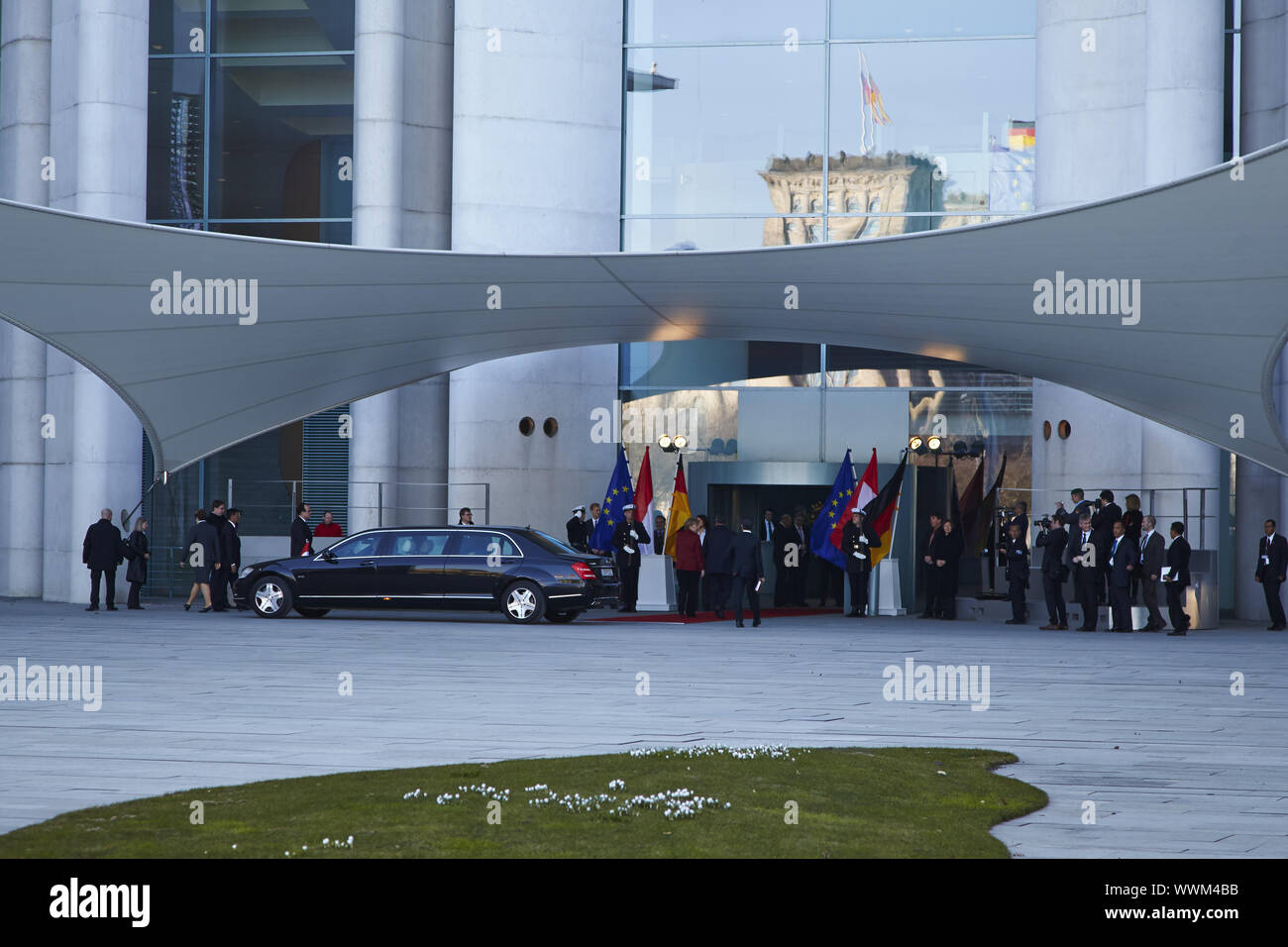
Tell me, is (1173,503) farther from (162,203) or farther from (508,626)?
(162,203)

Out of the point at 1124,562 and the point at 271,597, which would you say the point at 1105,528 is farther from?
the point at 271,597

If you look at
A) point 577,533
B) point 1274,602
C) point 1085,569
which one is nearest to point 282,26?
point 577,533

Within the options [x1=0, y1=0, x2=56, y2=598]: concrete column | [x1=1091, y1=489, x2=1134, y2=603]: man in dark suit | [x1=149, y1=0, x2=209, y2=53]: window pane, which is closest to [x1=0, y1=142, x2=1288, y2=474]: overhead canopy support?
[x1=1091, y1=489, x2=1134, y2=603]: man in dark suit

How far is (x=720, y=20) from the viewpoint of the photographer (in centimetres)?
2675

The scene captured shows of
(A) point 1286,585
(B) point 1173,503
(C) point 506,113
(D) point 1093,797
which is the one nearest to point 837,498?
(B) point 1173,503

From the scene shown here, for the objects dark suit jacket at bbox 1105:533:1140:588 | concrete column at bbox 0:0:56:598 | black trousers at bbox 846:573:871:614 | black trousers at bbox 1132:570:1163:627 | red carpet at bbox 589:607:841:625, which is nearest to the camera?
dark suit jacket at bbox 1105:533:1140:588

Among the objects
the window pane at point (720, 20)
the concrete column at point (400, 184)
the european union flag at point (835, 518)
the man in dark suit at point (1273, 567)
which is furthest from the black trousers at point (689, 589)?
the window pane at point (720, 20)

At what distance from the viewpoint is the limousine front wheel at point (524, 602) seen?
69.7ft

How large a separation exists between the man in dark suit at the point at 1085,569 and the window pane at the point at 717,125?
8360 mm

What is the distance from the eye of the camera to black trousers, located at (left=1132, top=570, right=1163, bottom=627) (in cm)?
2030

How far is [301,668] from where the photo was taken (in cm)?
1442

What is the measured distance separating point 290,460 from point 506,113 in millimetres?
7222

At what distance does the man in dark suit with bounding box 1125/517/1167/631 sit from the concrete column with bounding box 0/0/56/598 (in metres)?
18.9

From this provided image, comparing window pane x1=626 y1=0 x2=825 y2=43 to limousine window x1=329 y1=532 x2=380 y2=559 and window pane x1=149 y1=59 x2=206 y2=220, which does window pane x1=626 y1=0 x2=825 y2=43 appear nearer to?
window pane x1=149 y1=59 x2=206 y2=220
